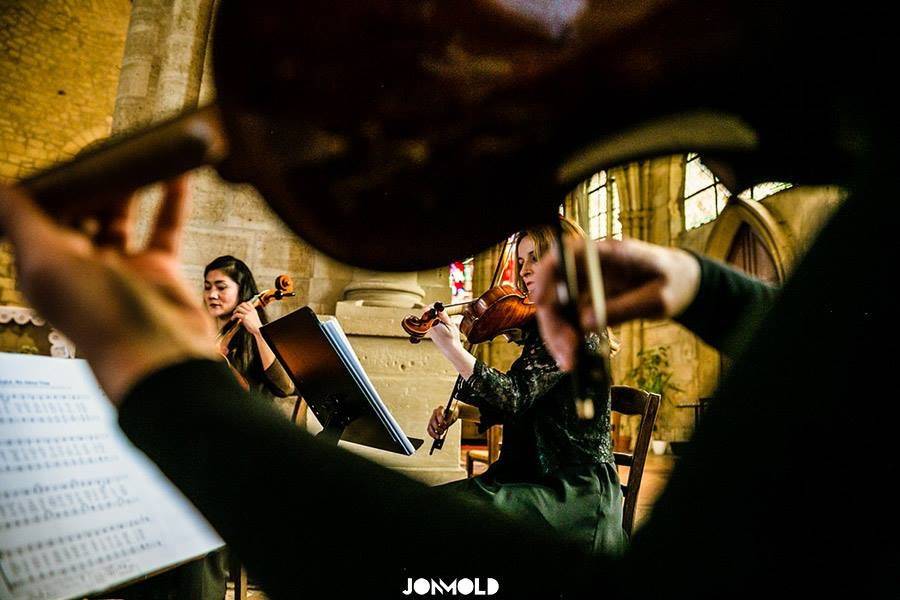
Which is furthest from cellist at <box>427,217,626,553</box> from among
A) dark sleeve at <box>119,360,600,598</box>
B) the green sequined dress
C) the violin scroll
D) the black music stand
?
dark sleeve at <box>119,360,600,598</box>

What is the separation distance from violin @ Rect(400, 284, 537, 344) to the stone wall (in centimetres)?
764

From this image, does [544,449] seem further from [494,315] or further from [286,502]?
[286,502]

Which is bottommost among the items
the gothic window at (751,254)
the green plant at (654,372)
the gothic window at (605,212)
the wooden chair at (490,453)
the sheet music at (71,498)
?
the wooden chair at (490,453)

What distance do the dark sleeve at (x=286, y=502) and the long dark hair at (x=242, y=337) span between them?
194cm

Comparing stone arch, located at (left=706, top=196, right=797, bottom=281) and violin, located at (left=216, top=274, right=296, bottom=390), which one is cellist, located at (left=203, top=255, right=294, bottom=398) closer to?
violin, located at (left=216, top=274, right=296, bottom=390)

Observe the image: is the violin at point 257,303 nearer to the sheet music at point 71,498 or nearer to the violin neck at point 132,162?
the sheet music at point 71,498

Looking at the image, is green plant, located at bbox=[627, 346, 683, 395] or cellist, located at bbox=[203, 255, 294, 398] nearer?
cellist, located at bbox=[203, 255, 294, 398]

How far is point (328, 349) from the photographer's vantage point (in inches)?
51.6

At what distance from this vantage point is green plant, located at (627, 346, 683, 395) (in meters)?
8.88

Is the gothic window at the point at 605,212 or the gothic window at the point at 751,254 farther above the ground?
the gothic window at the point at 605,212

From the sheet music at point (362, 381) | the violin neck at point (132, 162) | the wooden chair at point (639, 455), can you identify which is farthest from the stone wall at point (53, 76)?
the violin neck at point (132, 162)

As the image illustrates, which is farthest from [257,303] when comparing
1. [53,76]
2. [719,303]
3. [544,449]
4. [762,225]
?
[53,76]

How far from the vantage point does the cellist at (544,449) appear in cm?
163

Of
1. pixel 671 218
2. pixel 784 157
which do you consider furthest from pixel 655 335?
pixel 784 157
